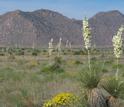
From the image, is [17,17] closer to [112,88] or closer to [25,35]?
[25,35]

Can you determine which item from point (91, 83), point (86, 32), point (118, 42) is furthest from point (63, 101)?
point (118, 42)

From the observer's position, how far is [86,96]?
35.8ft

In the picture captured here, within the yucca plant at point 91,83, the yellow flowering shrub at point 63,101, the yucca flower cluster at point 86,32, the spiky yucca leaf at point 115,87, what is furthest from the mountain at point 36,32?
the spiky yucca leaf at point 115,87

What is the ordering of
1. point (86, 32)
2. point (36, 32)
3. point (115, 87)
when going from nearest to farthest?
point (115, 87) < point (86, 32) < point (36, 32)

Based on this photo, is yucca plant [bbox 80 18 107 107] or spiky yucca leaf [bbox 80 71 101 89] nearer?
yucca plant [bbox 80 18 107 107]

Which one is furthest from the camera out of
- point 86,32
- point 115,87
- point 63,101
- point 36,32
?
point 36,32

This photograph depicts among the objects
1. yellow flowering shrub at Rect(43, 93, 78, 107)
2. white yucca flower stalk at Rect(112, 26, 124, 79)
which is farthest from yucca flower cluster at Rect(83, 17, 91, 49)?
yellow flowering shrub at Rect(43, 93, 78, 107)

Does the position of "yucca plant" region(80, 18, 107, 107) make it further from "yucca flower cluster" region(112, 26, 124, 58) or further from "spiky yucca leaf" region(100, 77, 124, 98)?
"yucca flower cluster" region(112, 26, 124, 58)

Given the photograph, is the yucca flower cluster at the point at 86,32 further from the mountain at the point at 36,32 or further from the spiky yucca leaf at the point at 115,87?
the mountain at the point at 36,32

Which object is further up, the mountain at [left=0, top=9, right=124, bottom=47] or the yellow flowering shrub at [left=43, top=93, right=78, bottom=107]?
the mountain at [left=0, top=9, right=124, bottom=47]

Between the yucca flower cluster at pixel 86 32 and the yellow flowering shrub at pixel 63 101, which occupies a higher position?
→ the yucca flower cluster at pixel 86 32

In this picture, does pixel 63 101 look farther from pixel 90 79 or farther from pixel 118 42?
pixel 118 42

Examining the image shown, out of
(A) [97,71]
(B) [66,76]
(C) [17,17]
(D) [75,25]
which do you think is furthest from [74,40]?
(A) [97,71]

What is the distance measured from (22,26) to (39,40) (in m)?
8.56
